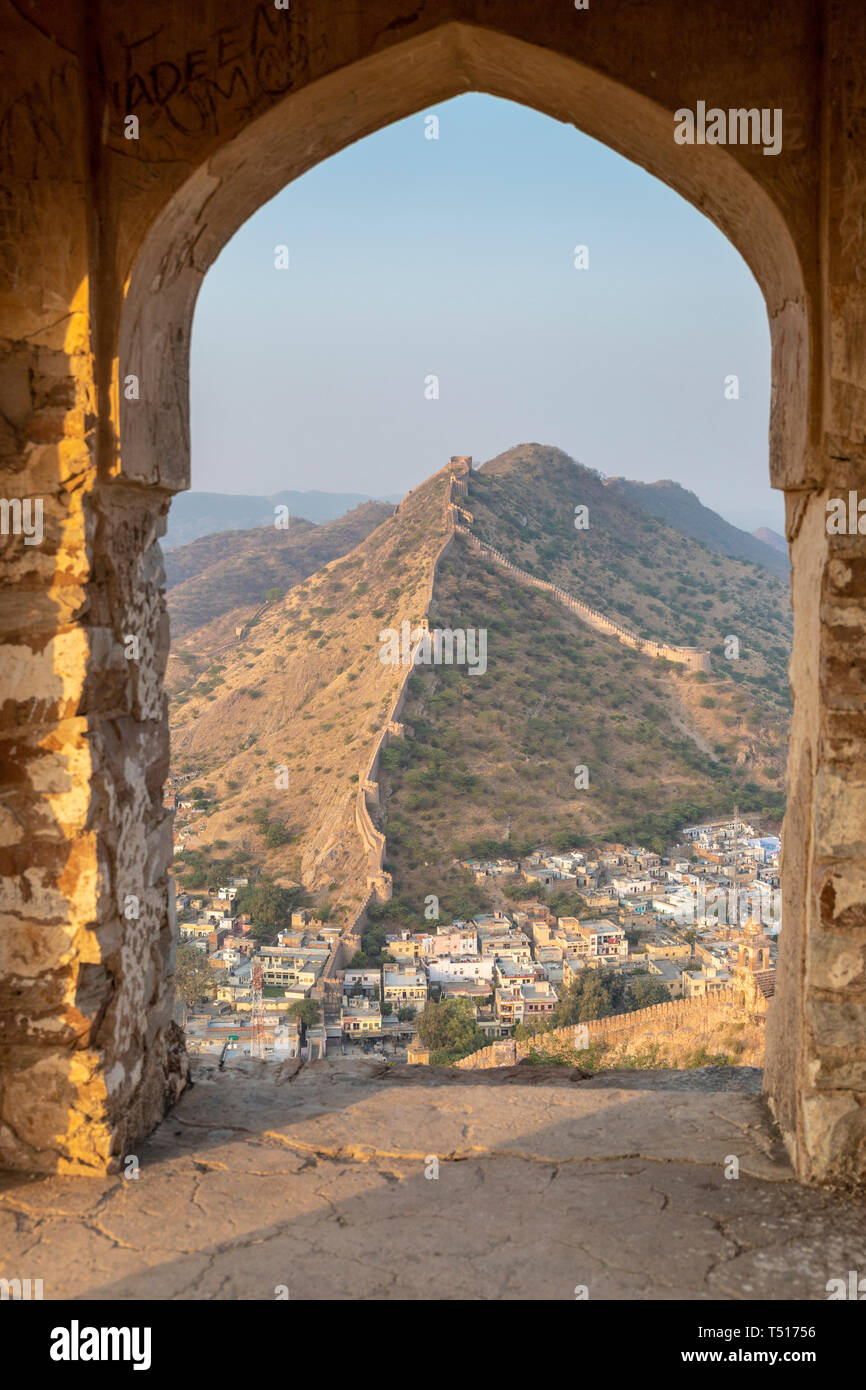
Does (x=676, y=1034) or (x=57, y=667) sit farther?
(x=676, y=1034)

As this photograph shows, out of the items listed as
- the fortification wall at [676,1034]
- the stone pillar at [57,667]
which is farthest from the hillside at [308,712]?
the stone pillar at [57,667]

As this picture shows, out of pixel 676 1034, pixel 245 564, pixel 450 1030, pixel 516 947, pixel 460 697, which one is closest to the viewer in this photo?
pixel 676 1034

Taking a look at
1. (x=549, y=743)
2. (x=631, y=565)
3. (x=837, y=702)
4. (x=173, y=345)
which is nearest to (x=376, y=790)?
(x=549, y=743)

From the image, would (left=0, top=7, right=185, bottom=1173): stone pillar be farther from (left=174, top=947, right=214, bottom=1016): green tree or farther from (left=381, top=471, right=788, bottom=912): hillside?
(left=381, top=471, right=788, bottom=912): hillside

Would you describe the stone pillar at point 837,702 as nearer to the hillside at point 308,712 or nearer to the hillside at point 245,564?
the hillside at point 308,712

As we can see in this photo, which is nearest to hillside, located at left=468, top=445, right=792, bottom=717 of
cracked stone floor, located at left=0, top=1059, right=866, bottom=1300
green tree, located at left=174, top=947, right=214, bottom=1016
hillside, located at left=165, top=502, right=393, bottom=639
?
hillside, located at left=165, top=502, right=393, bottom=639

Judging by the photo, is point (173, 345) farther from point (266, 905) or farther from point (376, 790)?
point (376, 790)
